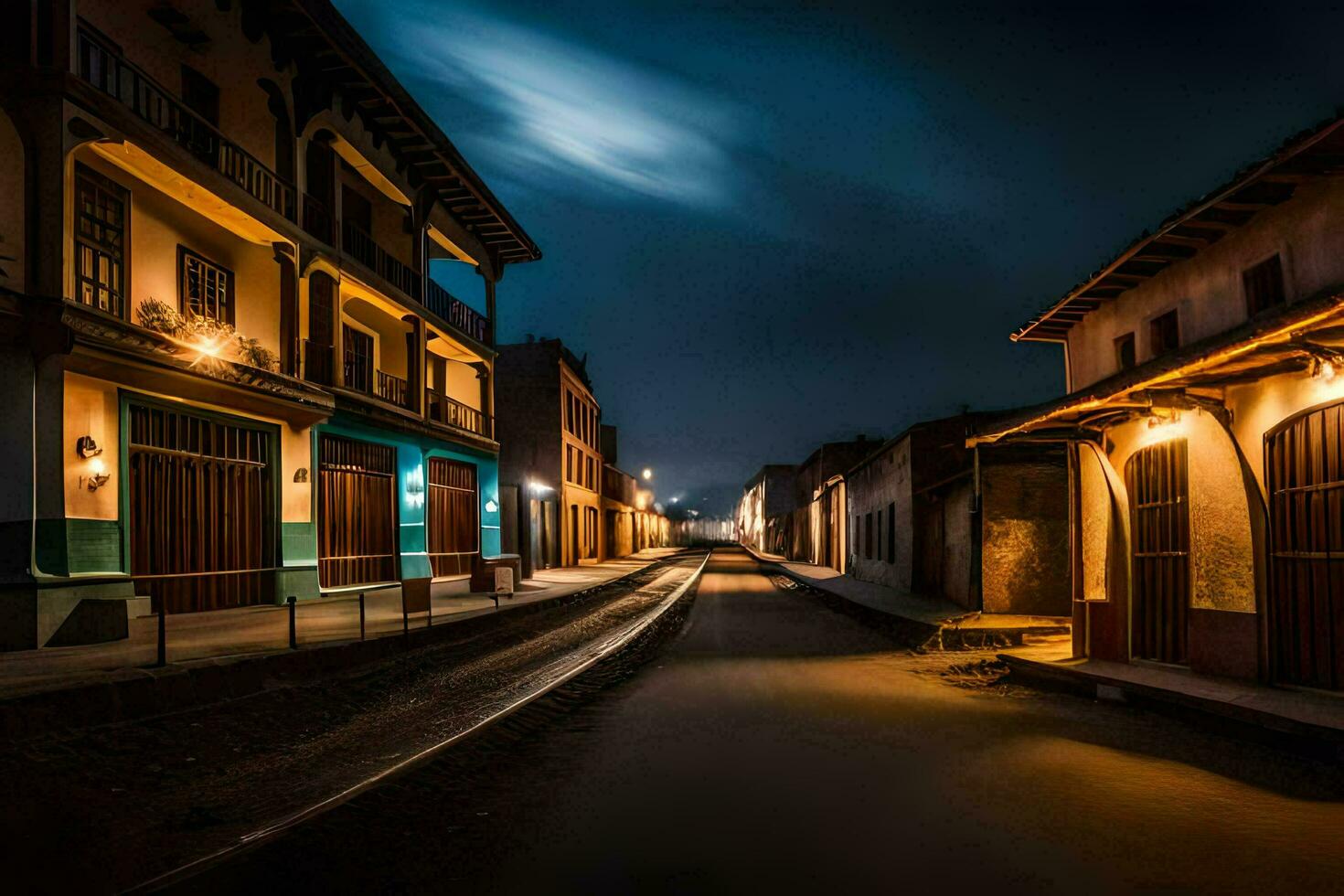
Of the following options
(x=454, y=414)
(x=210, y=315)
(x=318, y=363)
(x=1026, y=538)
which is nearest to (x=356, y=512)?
(x=318, y=363)

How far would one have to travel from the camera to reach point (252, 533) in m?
17.9

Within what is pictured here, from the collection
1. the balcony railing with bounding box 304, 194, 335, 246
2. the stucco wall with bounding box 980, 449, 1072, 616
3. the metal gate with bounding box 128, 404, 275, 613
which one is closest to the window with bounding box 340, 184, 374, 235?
the balcony railing with bounding box 304, 194, 335, 246

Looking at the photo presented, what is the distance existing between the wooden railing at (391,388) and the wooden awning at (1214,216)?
54.5 ft

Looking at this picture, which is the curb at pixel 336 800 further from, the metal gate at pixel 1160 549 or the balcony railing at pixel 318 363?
the balcony railing at pixel 318 363

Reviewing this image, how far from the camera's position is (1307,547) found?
28.5 ft

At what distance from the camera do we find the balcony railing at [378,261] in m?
23.0

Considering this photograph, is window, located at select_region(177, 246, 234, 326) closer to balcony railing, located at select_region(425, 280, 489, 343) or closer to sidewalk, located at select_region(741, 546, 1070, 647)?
balcony railing, located at select_region(425, 280, 489, 343)

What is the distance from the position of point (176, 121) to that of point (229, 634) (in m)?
8.99

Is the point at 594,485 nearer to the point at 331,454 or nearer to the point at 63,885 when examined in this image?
the point at 331,454

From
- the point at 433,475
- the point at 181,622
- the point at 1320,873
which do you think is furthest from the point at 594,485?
the point at 1320,873

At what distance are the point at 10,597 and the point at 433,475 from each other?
15.4 m

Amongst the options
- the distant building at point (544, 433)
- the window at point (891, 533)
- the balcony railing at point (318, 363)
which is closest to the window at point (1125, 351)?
the window at point (891, 533)

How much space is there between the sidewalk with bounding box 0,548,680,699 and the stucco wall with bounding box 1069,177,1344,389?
1211cm

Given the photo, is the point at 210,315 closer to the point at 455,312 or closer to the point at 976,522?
the point at 455,312
